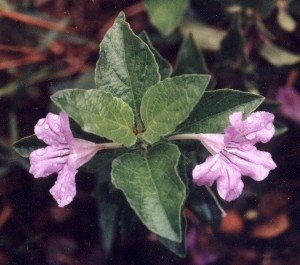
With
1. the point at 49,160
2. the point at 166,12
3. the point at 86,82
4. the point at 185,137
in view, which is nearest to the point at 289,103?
the point at 166,12

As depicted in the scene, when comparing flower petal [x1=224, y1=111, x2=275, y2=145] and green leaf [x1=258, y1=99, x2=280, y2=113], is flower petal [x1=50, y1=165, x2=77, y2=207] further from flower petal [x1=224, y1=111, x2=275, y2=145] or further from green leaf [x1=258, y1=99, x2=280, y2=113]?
green leaf [x1=258, y1=99, x2=280, y2=113]

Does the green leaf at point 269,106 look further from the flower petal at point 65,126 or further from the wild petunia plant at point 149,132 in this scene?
the flower petal at point 65,126

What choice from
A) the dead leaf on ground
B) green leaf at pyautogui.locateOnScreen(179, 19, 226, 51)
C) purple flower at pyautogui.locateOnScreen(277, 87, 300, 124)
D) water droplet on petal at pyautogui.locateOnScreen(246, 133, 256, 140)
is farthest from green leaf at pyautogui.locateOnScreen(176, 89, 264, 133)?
the dead leaf on ground

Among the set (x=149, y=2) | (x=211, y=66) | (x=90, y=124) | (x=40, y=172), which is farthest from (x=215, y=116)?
(x=211, y=66)

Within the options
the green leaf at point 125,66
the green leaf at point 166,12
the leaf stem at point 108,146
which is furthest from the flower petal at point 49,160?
the green leaf at point 166,12

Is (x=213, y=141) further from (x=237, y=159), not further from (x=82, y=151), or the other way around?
(x=82, y=151)

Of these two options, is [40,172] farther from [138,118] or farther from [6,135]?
[6,135]
